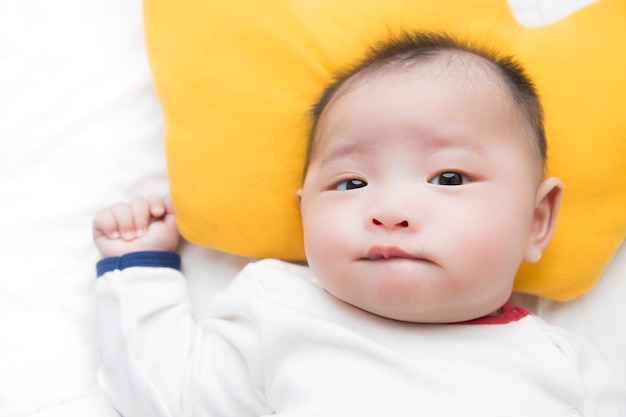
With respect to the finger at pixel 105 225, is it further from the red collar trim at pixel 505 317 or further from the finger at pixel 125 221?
the red collar trim at pixel 505 317

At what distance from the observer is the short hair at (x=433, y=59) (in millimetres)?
1207

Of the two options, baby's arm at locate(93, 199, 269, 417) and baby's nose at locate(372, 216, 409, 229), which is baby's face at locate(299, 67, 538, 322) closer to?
baby's nose at locate(372, 216, 409, 229)

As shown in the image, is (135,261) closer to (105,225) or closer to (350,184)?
(105,225)

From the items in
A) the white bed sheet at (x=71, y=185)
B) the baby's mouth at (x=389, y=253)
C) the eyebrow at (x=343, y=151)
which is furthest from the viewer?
the white bed sheet at (x=71, y=185)

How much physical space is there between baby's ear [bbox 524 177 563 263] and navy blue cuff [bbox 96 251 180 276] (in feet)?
2.36

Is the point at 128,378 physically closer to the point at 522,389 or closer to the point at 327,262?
the point at 327,262

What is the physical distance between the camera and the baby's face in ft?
3.44

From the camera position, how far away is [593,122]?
1313mm

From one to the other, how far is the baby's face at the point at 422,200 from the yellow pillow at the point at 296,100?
0.17 meters

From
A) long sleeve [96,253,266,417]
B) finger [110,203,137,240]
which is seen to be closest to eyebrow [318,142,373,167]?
long sleeve [96,253,266,417]

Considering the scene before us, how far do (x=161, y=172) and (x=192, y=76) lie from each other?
239 mm

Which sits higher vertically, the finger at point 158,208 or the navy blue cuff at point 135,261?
the finger at point 158,208

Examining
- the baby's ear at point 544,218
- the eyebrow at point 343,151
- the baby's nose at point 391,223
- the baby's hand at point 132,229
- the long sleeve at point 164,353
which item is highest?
the eyebrow at point 343,151

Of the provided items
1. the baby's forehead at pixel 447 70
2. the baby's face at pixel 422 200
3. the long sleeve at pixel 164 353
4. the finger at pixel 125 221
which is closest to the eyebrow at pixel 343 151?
the baby's face at pixel 422 200
